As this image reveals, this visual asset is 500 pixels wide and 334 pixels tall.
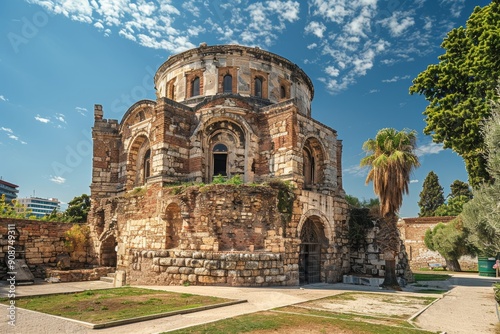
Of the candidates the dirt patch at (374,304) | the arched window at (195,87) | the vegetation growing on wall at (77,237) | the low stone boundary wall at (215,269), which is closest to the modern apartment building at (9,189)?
the vegetation growing on wall at (77,237)

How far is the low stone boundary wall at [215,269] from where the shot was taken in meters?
15.2

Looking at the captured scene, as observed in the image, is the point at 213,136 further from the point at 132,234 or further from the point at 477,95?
the point at 477,95

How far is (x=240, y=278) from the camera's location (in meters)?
15.1

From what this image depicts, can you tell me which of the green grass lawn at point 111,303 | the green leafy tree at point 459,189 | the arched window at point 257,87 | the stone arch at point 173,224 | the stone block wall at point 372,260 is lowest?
the green grass lawn at point 111,303

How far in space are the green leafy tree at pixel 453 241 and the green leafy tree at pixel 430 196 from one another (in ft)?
72.6

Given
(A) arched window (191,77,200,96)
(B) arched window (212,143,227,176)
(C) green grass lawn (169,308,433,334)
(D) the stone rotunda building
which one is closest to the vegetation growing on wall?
(D) the stone rotunda building

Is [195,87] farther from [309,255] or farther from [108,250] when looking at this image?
[309,255]

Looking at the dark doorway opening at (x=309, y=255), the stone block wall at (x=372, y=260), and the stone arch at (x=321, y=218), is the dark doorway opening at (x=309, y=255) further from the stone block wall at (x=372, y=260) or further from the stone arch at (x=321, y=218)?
the stone block wall at (x=372, y=260)

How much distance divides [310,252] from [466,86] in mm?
10644

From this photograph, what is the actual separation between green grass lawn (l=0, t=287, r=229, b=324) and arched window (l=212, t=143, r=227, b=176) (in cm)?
882

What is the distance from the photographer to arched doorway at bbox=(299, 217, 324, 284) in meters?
18.5

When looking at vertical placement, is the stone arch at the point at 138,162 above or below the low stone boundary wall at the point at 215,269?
above

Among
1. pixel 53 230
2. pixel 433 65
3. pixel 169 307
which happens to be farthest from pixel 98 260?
pixel 433 65

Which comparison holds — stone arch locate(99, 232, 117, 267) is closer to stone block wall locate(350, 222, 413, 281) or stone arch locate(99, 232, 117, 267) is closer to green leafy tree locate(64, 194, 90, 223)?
green leafy tree locate(64, 194, 90, 223)
